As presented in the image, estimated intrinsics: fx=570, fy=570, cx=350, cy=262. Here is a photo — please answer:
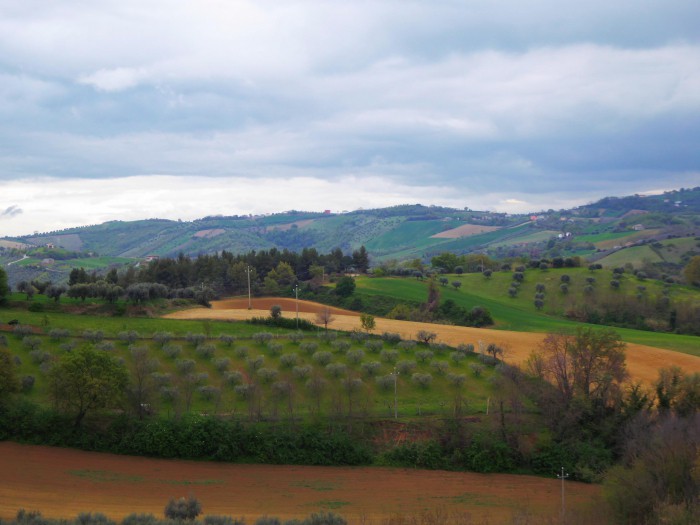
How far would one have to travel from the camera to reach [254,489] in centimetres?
2905

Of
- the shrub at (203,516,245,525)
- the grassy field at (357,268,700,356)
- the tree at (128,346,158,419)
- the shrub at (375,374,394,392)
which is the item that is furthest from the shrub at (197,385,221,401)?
the grassy field at (357,268,700,356)

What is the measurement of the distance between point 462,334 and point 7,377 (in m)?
38.6

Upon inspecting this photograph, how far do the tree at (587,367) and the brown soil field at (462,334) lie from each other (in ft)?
22.6

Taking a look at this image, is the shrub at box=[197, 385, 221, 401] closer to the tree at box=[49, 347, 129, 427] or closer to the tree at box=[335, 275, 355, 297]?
the tree at box=[49, 347, 129, 427]

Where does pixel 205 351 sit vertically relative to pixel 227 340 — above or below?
below

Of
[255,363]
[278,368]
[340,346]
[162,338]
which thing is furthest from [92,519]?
[340,346]

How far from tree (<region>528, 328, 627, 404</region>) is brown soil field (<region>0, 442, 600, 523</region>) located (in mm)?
6926

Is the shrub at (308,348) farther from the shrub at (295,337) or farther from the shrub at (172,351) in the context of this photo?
the shrub at (172,351)

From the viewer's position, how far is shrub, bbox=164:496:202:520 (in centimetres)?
2262

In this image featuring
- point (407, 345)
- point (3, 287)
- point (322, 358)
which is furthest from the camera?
point (3, 287)

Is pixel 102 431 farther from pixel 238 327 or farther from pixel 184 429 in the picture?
pixel 238 327

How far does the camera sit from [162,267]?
3312 inches

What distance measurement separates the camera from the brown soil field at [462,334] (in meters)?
47.2

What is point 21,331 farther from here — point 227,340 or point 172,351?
point 227,340
